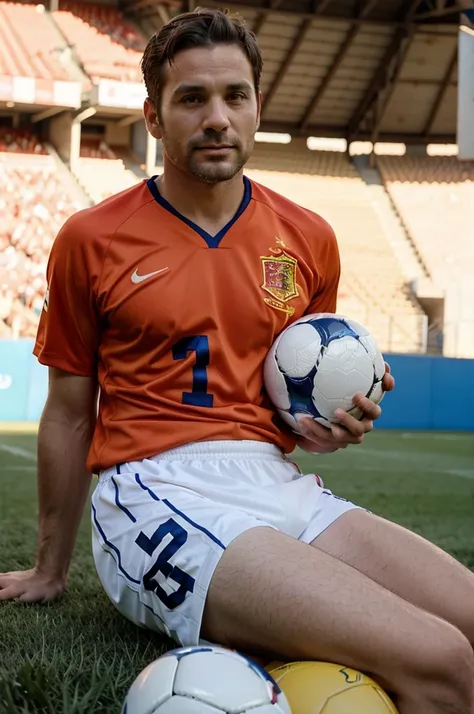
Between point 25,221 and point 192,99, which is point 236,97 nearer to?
point 192,99

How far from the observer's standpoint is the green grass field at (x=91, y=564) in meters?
2.07

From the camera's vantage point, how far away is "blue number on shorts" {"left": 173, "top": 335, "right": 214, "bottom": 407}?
251 centimetres

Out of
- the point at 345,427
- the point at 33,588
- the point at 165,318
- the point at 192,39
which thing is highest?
the point at 192,39

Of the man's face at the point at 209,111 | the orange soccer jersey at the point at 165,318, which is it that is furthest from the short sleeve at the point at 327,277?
the man's face at the point at 209,111

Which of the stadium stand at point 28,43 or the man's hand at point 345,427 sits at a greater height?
the stadium stand at point 28,43

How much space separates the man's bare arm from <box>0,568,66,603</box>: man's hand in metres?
0.04

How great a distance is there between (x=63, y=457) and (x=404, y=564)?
3.25 ft

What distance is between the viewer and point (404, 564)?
7.67 ft

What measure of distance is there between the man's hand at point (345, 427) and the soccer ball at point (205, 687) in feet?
2.74

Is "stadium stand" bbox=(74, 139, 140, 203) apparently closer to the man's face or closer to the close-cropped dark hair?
the close-cropped dark hair

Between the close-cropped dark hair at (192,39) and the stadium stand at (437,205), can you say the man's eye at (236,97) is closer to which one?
the close-cropped dark hair at (192,39)

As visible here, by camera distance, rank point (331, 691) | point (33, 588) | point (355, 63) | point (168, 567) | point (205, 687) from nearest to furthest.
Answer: point (205, 687) < point (331, 691) < point (168, 567) < point (33, 588) < point (355, 63)

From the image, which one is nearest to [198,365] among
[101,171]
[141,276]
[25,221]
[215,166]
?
[141,276]

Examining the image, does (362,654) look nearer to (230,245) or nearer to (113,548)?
(113,548)
